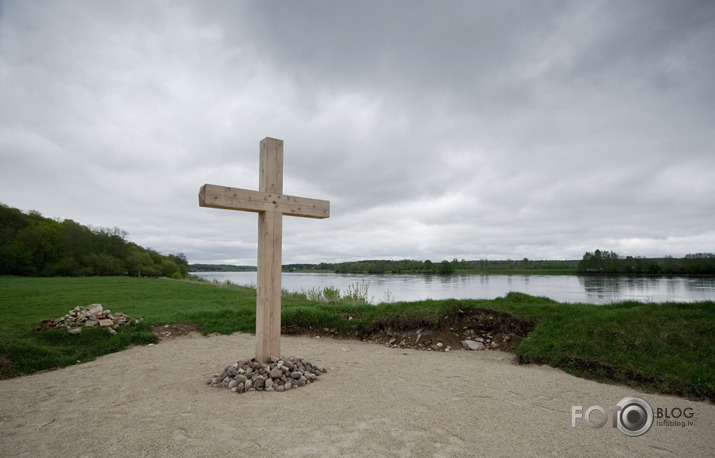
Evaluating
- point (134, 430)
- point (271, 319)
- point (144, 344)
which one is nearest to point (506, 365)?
point (271, 319)

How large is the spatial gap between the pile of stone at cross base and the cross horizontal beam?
82.3 inches

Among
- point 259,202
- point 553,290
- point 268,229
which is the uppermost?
point 259,202

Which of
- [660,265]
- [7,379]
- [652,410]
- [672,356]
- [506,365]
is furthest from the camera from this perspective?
[660,265]

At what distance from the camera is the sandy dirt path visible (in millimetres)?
2936

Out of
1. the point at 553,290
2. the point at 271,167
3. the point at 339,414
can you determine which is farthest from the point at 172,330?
the point at 553,290

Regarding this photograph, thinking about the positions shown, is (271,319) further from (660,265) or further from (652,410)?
(660,265)

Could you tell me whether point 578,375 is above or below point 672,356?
below

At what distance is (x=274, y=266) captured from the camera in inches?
201

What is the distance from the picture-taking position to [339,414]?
3.59m

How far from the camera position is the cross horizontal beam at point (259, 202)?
4582mm

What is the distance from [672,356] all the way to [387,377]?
3.86m

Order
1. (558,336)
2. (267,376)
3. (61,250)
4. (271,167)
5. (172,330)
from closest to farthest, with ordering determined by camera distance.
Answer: (267,376)
(271,167)
(558,336)
(172,330)
(61,250)

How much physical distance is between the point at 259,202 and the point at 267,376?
2.31m

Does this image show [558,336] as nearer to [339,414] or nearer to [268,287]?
[339,414]
